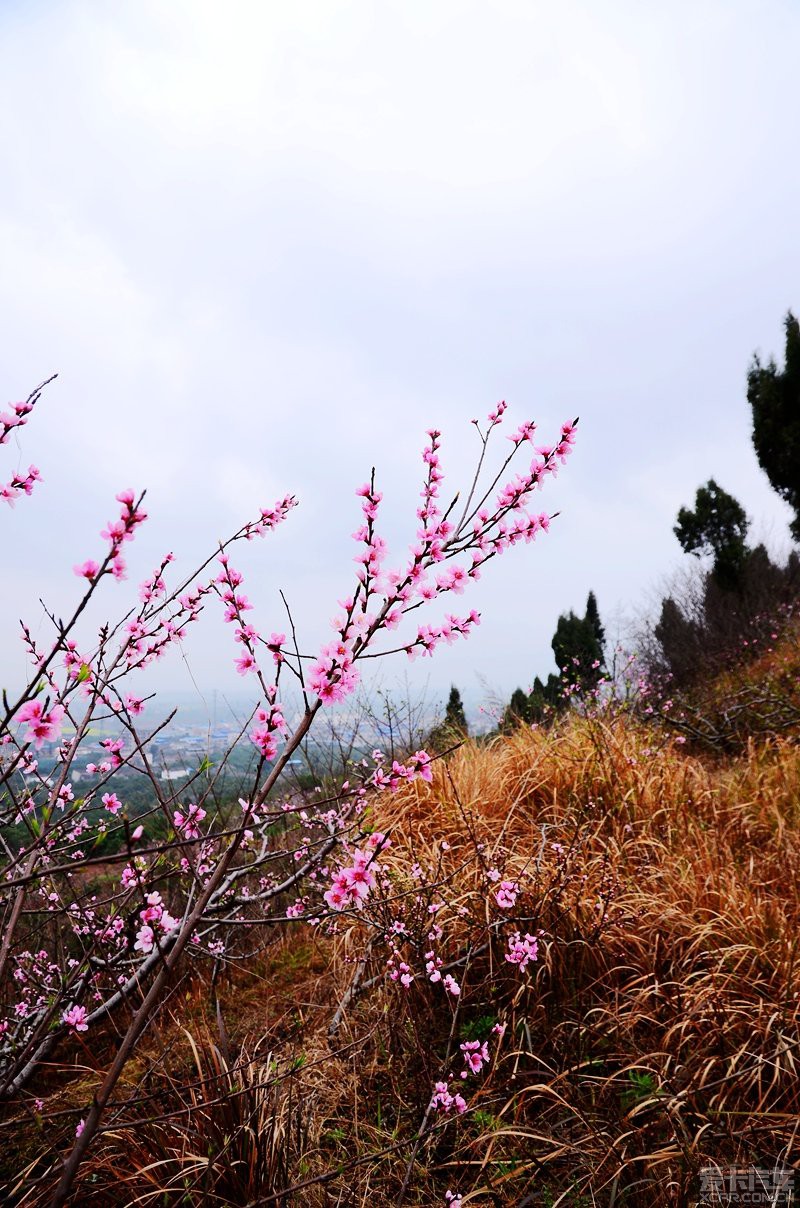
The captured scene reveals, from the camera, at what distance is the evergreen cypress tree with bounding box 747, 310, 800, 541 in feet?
47.1

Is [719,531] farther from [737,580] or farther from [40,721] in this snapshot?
[40,721]

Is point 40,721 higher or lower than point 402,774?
higher

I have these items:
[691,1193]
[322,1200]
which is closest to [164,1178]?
[322,1200]

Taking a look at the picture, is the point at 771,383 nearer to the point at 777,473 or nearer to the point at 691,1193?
the point at 777,473

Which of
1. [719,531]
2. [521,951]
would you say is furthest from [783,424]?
[521,951]

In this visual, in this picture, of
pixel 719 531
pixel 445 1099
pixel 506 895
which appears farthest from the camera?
pixel 719 531

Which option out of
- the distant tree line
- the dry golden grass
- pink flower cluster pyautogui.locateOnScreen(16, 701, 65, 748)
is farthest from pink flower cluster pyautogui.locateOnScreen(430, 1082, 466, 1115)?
the distant tree line

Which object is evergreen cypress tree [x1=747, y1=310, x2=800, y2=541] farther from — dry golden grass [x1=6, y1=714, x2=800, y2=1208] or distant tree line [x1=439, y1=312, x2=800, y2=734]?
dry golden grass [x1=6, y1=714, x2=800, y2=1208]

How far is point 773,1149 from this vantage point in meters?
1.93

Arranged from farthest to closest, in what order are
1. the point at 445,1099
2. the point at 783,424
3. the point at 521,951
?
the point at 783,424
the point at 521,951
the point at 445,1099

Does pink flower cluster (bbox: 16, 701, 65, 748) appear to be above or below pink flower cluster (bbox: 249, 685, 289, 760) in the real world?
above

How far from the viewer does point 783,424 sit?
14.7 meters

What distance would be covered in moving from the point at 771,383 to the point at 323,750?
1557 cm

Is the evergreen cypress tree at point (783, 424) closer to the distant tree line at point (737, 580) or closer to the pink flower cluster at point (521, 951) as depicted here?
the distant tree line at point (737, 580)
